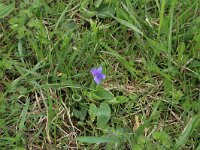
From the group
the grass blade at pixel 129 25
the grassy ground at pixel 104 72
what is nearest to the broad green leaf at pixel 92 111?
the grassy ground at pixel 104 72

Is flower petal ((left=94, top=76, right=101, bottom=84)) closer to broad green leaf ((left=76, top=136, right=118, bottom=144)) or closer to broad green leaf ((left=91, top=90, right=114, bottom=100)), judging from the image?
broad green leaf ((left=91, top=90, right=114, bottom=100))

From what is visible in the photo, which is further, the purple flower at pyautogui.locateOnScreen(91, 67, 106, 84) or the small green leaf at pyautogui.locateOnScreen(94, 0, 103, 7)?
the small green leaf at pyautogui.locateOnScreen(94, 0, 103, 7)

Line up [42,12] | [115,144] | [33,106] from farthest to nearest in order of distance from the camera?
[42,12], [33,106], [115,144]

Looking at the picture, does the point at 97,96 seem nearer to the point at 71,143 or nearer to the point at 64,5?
the point at 71,143

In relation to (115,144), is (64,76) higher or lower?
higher

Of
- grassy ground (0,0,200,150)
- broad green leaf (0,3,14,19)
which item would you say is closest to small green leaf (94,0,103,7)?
grassy ground (0,0,200,150)

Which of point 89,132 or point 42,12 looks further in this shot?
point 42,12

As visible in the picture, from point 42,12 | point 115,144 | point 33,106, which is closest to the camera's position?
point 115,144

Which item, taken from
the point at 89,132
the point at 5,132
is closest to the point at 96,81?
the point at 89,132
